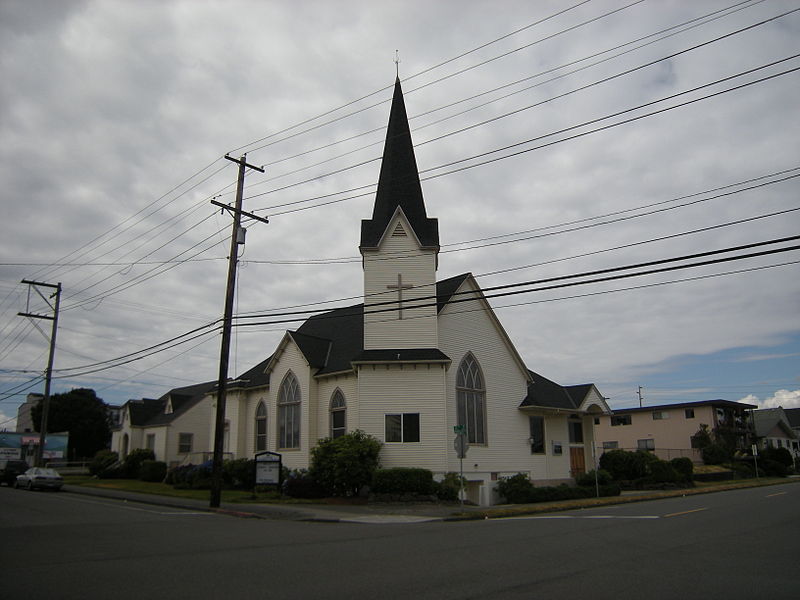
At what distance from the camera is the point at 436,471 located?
27688 millimetres

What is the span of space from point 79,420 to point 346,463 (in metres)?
67.8

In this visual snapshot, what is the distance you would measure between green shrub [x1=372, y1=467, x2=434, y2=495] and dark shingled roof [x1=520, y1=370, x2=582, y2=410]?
8778 millimetres

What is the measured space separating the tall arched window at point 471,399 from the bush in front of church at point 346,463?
4553 millimetres

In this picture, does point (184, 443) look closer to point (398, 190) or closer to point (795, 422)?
point (398, 190)

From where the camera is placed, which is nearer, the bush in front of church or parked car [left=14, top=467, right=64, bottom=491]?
the bush in front of church

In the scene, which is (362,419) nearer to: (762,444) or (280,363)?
(280,363)

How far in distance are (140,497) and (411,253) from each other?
16985mm

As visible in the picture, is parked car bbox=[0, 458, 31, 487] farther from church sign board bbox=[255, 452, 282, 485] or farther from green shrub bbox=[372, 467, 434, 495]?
green shrub bbox=[372, 467, 434, 495]

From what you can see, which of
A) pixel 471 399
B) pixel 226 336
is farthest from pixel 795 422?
pixel 226 336

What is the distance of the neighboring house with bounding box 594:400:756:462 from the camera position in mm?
61656

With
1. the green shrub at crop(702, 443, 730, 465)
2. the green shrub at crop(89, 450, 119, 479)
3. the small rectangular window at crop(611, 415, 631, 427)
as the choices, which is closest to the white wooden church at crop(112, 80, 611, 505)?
the green shrub at crop(89, 450, 119, 479)

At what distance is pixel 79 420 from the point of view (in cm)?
8194

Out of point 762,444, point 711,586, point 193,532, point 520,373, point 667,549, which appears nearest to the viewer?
point 711,586

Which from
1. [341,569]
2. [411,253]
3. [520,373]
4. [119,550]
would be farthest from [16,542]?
[520,373]
